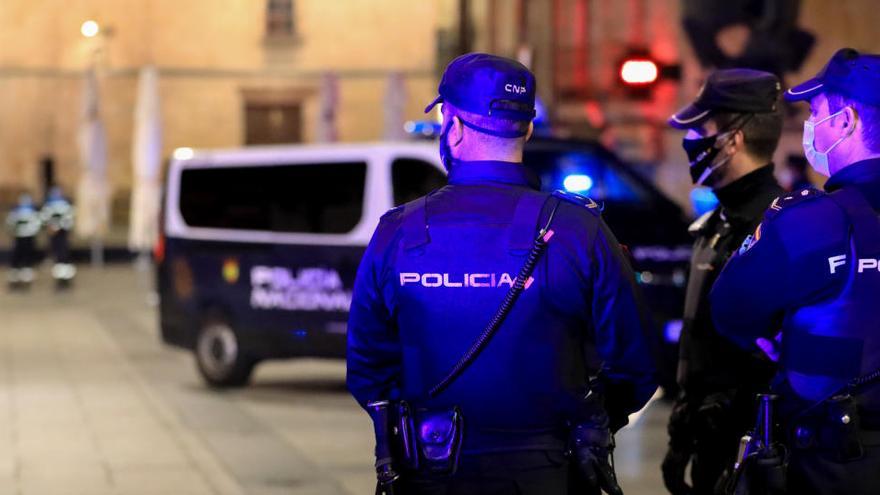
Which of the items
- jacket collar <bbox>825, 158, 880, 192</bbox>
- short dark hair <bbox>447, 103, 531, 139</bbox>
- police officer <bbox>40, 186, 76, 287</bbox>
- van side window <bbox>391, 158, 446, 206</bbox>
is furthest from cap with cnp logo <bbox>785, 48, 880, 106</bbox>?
police officer <bbox>40, 186, 76, 287</bbox>

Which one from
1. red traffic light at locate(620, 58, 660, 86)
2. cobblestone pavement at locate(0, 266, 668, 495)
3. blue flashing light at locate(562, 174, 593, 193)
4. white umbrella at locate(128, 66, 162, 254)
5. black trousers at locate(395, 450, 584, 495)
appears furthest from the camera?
white umbrella at locate(128, 66, 162, 254)

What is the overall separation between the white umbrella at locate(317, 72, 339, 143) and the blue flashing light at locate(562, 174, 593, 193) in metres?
13.2

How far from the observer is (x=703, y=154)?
5113 mm

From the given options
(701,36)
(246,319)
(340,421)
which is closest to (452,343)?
(340,421)

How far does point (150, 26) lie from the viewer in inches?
1668

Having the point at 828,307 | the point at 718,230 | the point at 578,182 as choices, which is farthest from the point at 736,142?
the point at 578,182

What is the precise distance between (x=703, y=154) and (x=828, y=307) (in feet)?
4.76

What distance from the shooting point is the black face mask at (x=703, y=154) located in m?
5.11

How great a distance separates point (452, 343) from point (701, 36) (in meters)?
20.0

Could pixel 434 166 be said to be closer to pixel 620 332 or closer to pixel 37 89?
pixel 620 332

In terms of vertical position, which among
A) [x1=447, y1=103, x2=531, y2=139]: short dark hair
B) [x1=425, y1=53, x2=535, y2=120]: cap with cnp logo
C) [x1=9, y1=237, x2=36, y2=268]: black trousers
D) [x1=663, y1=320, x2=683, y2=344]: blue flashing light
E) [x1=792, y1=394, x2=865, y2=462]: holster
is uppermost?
[x1=425, y1=53, x2=535, y2=120]: cap with cnp logo

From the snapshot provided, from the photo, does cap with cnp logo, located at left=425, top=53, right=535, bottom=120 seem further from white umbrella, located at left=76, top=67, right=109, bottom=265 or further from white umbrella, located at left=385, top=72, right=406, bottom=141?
white umbrella, located at left=76, top=67, right=109, bottom=265

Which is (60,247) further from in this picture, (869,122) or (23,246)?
(869,122)

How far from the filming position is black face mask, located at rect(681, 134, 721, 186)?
5105 mm
